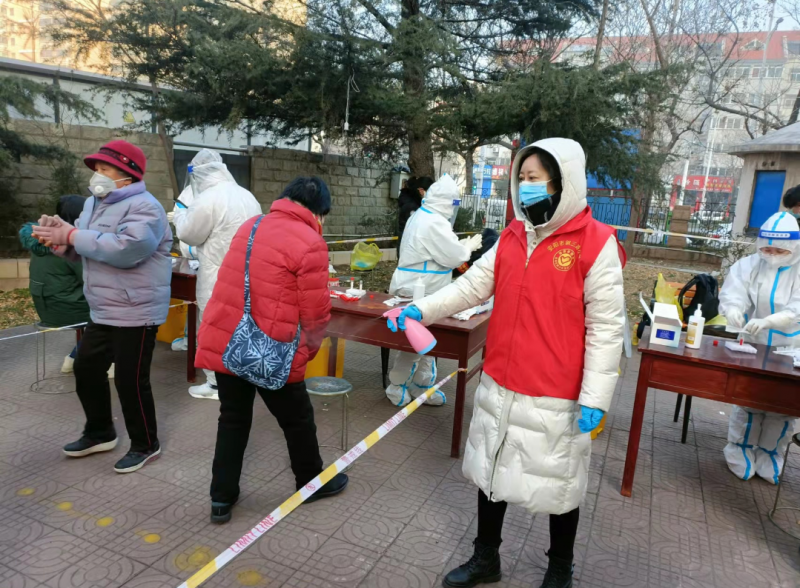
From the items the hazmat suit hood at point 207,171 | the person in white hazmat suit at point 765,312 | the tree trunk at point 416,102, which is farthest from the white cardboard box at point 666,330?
the tree trunk at point 416,102

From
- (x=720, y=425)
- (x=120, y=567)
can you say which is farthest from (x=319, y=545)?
(x=720, y=425)

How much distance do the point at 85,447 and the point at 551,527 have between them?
2870mm

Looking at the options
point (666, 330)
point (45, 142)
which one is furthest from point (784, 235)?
point (45, 142)

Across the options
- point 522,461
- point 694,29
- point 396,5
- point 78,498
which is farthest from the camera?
point 694,29

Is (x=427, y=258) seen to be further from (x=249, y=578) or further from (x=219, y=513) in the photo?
(x=249, y=578)

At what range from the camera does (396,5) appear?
8703 millimetres

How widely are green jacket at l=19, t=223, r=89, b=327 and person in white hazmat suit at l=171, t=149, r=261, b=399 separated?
0.96m

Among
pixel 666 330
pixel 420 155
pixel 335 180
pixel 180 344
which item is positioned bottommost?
pixel 180 344

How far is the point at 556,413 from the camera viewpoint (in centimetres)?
219

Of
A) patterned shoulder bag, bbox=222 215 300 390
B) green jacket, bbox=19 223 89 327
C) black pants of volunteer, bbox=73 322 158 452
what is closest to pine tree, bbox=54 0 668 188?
Answer: green jacket, bbox=19 223 89 327

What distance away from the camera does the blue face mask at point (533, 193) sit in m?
2.20

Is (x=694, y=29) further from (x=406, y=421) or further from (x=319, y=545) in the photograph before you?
(x=319, y=545)

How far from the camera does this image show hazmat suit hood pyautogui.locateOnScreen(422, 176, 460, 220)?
15.2 feet

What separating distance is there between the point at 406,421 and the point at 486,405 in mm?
2204
